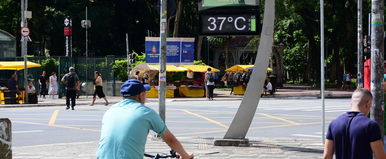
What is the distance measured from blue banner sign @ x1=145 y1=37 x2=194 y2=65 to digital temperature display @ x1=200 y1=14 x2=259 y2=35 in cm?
2549

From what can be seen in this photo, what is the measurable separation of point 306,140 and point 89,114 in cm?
1000

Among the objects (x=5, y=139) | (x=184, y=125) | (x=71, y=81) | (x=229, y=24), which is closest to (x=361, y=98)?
(x=5, y=139)

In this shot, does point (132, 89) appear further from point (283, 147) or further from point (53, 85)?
point (53, 85)

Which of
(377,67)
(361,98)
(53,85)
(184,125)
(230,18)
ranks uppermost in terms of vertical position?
(230,18)

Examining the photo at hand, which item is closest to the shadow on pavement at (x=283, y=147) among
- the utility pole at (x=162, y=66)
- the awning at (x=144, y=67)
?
the utility pole at (x=162, y=66)

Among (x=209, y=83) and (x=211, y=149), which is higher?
(x=209, y=83)

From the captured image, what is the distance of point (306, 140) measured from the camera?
14109 millimetres

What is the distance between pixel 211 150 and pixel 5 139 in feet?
19.3

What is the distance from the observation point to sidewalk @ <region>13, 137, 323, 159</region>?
1155 cm

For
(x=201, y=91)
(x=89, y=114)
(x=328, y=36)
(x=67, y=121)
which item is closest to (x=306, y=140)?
(x=67, y=121)

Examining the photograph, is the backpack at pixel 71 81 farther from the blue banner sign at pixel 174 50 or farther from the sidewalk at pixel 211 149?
the blue banner sign at pixel 174 50

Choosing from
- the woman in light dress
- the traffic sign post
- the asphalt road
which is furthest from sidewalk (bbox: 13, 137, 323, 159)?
the woman in light dress

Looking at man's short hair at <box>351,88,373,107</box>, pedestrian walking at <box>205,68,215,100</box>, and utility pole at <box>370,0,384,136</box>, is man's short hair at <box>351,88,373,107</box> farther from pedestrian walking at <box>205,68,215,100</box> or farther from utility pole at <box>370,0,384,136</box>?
pedestrian walking at <box>205,68,215,100</box>

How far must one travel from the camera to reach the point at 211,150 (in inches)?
482
